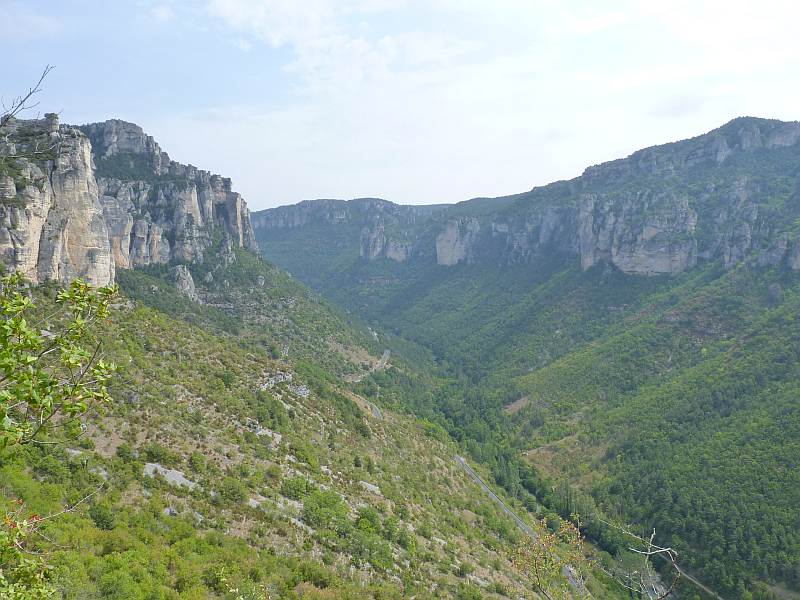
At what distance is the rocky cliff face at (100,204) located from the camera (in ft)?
116

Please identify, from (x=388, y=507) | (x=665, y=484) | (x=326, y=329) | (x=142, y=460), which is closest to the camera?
(x=142, y=460)

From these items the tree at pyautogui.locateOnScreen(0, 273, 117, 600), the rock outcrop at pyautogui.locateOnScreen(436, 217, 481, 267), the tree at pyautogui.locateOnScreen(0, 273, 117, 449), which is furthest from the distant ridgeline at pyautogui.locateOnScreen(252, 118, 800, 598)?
the tree at pyautogui.locateOnScreen(0, 273, 117, 449)

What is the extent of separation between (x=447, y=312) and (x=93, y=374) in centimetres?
14651

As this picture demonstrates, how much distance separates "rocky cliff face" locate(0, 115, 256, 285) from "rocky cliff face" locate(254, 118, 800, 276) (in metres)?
94.1

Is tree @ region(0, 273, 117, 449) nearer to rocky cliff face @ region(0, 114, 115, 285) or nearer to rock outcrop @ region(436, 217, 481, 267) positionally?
rocky cliff face @ region(0, 114, 115, 285)

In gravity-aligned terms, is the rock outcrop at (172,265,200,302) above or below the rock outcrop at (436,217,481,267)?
below

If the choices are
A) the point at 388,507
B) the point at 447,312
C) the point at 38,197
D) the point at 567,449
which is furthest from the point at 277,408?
the point at 447,312

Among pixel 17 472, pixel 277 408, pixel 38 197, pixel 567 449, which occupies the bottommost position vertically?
pixel 567 449

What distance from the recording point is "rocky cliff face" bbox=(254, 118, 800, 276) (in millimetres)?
102375

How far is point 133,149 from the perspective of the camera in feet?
289

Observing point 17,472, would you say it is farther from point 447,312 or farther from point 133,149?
point 447,312

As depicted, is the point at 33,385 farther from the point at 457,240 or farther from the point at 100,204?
the point at 457,240

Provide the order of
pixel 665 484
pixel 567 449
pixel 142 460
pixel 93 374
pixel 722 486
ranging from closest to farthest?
pixel 93 374 < pixel 142 460 < pixel 722 486 < pixel 665 484 < pixel 567 449

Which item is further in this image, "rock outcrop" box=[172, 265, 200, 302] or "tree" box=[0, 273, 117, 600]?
"rock outcrop" box=[172, 265, 200, 302]
